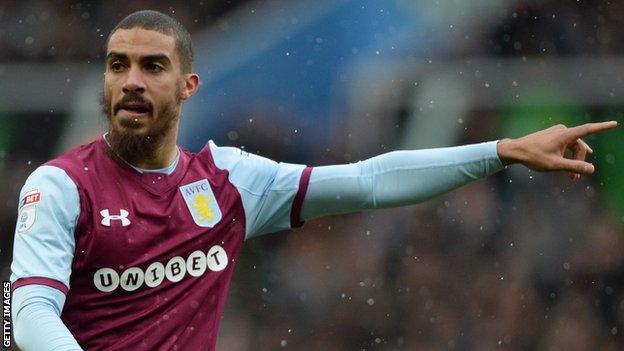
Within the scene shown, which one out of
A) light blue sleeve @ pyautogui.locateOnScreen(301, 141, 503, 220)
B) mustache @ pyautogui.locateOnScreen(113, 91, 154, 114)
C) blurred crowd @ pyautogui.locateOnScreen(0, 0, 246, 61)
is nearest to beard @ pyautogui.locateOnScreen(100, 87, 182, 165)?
mustache @ pyautogui.locateOnScreen(113, 91, 154, 114)

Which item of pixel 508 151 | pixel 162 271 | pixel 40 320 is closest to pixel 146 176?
pixel 162 271

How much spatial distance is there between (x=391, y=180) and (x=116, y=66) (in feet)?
3.00

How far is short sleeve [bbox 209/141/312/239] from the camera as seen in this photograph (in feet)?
13.2

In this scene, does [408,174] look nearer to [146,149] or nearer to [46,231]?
[146,149]

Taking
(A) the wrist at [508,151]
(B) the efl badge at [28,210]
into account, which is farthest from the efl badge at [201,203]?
(A) the wrist at [508,151]

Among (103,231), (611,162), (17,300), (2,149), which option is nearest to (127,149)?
(103,231)

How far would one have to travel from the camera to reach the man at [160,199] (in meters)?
3.50

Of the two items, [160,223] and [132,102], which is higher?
[132,102]

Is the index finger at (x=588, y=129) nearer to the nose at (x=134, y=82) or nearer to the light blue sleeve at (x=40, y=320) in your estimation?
the nose at (x=134, y=82)

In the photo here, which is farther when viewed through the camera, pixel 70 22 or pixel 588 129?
pixel 70 22

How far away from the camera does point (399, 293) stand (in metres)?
7.61

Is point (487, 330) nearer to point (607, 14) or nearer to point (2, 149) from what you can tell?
point (607, 14)

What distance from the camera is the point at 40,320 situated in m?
3.25

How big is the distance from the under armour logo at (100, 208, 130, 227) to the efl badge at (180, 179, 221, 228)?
0.83ft
